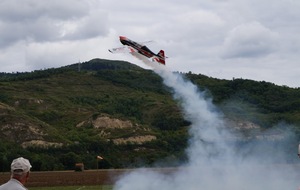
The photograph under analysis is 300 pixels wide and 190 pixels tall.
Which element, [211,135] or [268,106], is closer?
[211,135]

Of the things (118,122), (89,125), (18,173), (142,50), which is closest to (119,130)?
(118,122)

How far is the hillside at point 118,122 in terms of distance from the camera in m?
103

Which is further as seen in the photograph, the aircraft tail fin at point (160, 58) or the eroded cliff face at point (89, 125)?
the eroded cliff face at point (89, 125)

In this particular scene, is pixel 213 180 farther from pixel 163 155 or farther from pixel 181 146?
pixel 181 146

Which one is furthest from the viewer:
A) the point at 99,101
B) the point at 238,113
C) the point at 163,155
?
the point at 99,101

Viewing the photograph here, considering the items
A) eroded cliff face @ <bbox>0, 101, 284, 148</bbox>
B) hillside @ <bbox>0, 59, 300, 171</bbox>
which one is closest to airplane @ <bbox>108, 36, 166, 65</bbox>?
hillside @ <bbox>0, 59, 300, 171</bbox>

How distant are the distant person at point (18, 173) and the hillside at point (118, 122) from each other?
70.9 meters

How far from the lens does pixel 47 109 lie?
161875 millimetres

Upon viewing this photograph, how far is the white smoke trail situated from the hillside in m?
18.7

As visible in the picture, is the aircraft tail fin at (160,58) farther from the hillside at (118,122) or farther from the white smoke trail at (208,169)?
the hillside at (118,122)

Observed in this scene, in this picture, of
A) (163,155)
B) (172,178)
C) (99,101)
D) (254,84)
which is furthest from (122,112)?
(172,178)

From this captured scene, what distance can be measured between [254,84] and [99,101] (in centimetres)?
5650

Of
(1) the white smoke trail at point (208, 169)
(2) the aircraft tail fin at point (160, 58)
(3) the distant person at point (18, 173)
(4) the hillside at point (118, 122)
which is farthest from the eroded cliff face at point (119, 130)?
(3) the distant person at point (18, 173)

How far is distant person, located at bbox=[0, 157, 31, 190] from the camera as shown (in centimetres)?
938
